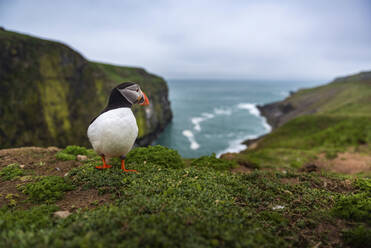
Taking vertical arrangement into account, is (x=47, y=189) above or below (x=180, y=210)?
below

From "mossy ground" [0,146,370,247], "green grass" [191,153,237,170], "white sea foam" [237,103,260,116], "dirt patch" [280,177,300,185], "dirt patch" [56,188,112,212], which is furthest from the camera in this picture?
"white sea foam" [237,103,260,116]

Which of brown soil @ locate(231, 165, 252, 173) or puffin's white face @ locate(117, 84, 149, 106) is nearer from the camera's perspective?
puffin's white face @ locate(117, 84, 149, 106)

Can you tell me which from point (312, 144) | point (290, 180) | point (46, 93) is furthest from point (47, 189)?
point (46, 93)

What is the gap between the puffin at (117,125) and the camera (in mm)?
5395

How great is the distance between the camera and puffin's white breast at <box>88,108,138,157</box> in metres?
5.38

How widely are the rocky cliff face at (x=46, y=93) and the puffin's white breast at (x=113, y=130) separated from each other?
2753cm

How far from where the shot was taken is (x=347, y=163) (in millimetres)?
14781

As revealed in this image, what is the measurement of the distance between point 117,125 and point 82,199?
6.60 ft

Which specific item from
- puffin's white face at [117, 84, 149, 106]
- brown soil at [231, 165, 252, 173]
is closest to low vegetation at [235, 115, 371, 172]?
brown soil at [231, 165, 252, 173]

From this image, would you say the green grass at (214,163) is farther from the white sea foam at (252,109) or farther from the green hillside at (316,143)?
the white sea foam at (252,109)

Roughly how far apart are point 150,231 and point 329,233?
3.70 metres

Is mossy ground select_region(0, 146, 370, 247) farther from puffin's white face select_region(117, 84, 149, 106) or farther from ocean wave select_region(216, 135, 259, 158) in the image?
ocean wave select_region(216, 135, 259, 158)

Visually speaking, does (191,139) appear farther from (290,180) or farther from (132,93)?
(132,93)

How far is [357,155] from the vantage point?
1642cm
